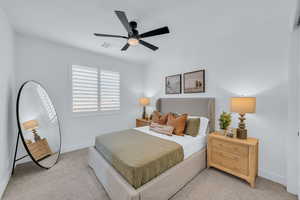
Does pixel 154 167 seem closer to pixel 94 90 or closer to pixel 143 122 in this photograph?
pixel 143 122

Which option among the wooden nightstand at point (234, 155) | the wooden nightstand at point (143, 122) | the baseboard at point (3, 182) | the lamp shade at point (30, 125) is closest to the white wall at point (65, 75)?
the wooden nightstand at point (143, 122)

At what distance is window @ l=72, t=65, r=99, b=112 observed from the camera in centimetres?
334

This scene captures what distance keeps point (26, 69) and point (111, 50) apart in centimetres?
189

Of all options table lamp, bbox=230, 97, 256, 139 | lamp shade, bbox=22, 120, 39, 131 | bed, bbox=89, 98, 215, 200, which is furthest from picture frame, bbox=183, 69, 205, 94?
lamp shade, bbox=22, 120, 39, 131

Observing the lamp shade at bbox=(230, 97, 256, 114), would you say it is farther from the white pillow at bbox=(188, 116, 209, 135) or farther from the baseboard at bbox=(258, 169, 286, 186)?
the baseboard at bbox=(258, 169, 286, 186)

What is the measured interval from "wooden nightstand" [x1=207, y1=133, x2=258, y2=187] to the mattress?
2.54 ft

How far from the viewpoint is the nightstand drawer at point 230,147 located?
202cm

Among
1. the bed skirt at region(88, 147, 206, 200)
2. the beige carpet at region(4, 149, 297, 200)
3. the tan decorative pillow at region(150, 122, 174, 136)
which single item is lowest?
the beige carpet at region(4, 149, 297, 200)

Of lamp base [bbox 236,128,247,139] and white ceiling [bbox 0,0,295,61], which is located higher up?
white ceiling [bbox 0,0,295,61]

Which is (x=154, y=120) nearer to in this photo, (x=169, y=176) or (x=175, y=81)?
(x=175, y=81)

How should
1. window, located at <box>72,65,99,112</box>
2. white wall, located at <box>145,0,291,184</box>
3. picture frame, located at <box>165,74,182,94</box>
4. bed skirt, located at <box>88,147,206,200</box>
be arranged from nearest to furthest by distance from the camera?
bed skirt, located at <box>88,147,206,200</box>, white wall, located at <box>145,0,291,184</box>, window, located at <box>72,65,99,112</box>, picture frame, located at <box>165,74,182,94</box>

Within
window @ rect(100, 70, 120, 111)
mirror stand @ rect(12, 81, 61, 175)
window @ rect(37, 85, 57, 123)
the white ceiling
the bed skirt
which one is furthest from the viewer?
window @ rect(100, 70, 120, 111)

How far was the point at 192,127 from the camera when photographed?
261 cm

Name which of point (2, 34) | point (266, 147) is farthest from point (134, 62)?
point (266, 147)
